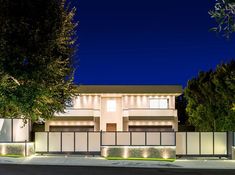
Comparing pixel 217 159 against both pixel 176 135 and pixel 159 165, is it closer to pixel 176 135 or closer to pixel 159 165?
pixel 176 135

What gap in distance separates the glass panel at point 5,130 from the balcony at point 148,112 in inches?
893

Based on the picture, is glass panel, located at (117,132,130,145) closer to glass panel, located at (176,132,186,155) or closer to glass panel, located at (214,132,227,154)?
glass panel, located at (176,132,186,155)

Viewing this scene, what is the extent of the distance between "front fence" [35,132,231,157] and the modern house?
15.8m

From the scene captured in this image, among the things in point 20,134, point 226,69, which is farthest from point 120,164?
point 226,69

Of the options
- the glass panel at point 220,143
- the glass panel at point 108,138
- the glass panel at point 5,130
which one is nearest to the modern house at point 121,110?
the glass panel at point 220,143

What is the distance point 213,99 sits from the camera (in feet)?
159

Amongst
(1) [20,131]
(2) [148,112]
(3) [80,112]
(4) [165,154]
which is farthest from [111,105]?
(1) [20,131]

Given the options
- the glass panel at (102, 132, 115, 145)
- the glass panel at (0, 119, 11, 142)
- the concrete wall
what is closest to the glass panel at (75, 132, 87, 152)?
the glass panel at (102, 132, 115, 145)

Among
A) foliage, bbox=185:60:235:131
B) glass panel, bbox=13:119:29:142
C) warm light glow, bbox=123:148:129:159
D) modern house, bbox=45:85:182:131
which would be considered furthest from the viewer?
modern house, bbox=45:85:182:131

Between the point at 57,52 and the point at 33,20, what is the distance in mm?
2892

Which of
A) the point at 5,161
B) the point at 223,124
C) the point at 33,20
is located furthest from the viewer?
the point at 223,124

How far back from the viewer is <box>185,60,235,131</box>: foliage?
43.9 metres

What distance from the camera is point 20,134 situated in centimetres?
3653

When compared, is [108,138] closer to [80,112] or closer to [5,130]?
[5,130]
